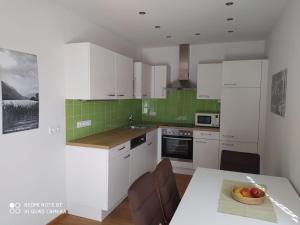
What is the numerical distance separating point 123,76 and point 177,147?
171cm

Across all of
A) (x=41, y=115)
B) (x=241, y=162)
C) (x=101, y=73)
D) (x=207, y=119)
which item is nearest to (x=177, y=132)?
(x=207, y=119)

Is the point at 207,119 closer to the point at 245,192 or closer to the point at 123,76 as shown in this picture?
the point at 123,76

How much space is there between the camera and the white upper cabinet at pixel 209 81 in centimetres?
385

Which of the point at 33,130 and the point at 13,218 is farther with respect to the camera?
the point at 33,130

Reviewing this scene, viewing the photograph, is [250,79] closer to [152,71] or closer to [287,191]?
[152,71]

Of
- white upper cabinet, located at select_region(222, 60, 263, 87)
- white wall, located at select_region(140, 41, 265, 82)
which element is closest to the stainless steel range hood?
white wall, located at select_region(140, 41, 265, 82)

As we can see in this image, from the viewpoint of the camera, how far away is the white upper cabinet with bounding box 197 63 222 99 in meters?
3.85

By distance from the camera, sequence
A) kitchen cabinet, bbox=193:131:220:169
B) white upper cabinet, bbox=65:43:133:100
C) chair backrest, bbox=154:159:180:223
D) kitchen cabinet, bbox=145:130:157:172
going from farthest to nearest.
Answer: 1. kitchen cabinet, bbox=193:131:220:169
2. kitchen cabinet, bbox=145:130:157:172
3. white upper cabinet, bbox=65:43:133:100
4. chair backrest, bbox=154:159:180:223

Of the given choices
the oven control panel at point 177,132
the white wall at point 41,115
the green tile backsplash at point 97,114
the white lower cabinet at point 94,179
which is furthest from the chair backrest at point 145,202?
the oven control panel at point 177,132

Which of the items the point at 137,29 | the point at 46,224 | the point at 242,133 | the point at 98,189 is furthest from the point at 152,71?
the point at 46,224

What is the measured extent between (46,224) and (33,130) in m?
1.06

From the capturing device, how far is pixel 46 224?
7.91ft

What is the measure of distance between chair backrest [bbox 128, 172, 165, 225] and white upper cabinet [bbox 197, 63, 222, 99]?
2.63m

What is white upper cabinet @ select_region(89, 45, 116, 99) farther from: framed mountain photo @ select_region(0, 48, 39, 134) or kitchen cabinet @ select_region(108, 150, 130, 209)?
kitchen cabinet @ select_region(108, 150, 130, 209)
